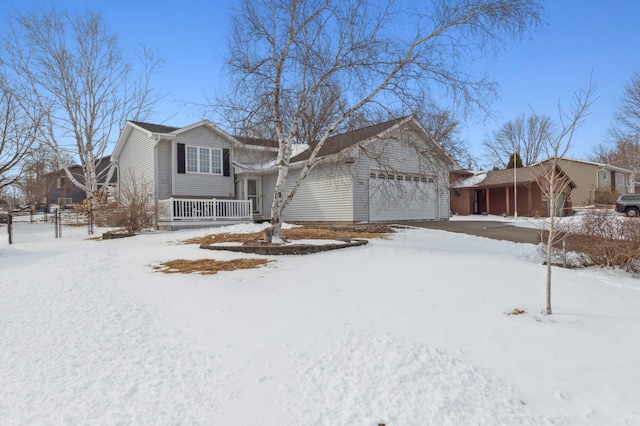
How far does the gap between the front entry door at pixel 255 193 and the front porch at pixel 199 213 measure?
2.06 m

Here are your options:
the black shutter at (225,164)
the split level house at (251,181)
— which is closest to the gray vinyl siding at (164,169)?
the split level house at (251,181)

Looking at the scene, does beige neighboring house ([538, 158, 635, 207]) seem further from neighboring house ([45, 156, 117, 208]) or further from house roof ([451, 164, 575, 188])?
neighboring house ([45, 156, 117, 208])

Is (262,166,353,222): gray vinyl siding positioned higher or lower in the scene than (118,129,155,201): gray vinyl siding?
→ lower

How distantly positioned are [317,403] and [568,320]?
11.7 ft

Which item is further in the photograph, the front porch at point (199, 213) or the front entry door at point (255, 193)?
the front entry door at point (255, 193)

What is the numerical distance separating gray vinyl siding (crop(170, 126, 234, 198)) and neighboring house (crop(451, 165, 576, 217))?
676 inches

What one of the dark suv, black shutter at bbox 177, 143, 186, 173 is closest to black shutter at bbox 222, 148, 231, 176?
black shutter at bbox 177, 143, 186, 173

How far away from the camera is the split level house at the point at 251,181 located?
15539 mm

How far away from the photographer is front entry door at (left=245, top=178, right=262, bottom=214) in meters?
19.7

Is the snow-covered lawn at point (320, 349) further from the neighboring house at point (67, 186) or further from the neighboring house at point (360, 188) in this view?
the neighboring house at point (67, 186)

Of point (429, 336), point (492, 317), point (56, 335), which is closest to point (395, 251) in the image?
point (492, 317)

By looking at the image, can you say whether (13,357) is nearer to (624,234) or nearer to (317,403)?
(317,403)

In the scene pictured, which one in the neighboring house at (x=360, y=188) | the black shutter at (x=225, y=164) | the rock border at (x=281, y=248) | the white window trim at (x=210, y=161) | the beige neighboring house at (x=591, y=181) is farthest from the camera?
the beige neighboring house at (x=591, y=181)

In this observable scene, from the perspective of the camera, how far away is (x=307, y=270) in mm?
6914
